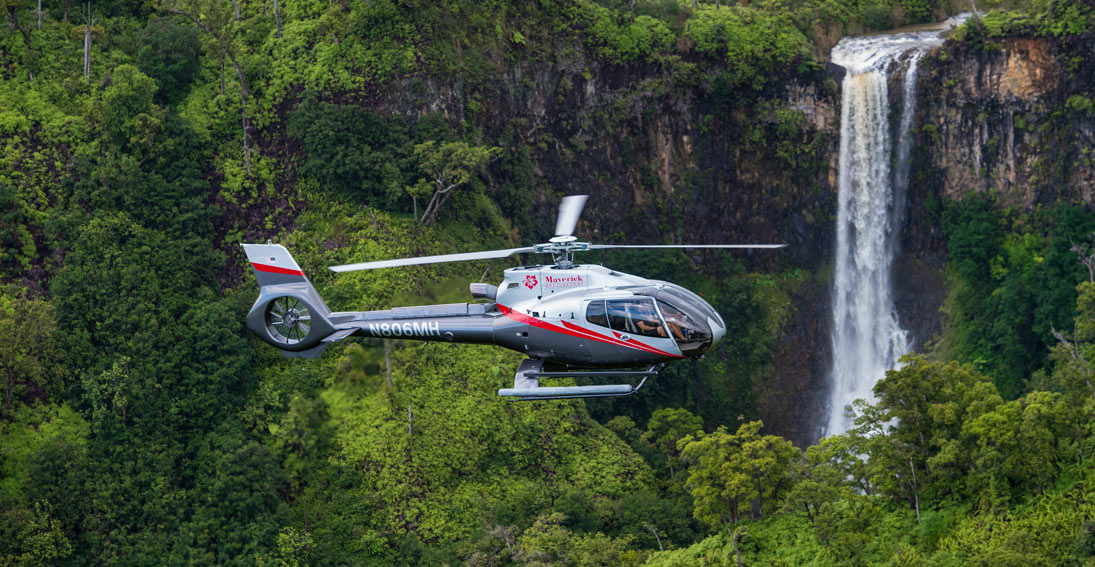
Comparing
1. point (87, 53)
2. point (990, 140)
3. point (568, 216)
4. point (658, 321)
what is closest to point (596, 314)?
point (658, 321)

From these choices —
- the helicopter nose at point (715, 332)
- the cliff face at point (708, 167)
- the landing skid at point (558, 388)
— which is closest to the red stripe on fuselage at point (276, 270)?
the landing skid at point (558, 388)

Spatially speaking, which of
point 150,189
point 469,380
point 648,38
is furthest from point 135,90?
point 648,38

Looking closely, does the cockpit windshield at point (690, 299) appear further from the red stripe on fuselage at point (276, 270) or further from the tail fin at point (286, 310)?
the red stripe on fuselage at point (276, 270)

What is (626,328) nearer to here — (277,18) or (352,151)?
(352,151)

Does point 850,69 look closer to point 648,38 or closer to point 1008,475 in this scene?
point 648,38

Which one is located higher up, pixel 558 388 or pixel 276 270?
pixel 276 270

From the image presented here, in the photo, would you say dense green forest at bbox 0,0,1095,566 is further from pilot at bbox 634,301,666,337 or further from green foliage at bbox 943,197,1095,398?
pilot at bbox 634,301,666,337

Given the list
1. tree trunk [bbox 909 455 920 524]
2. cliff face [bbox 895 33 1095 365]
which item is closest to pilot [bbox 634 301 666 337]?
tree trunk [bbox 909 455 920 524]
